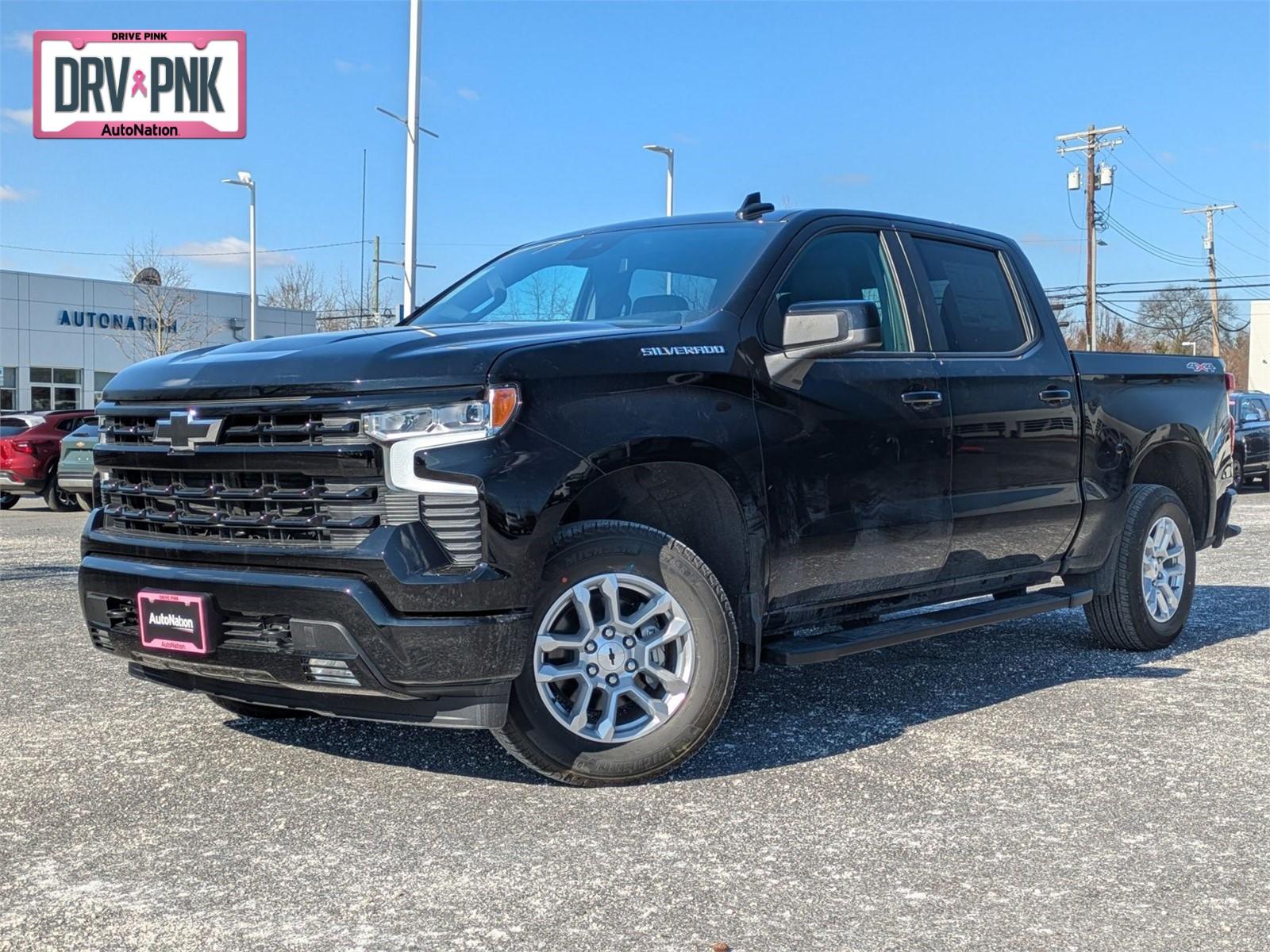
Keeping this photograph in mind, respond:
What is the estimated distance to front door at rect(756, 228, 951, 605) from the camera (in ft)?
15.0

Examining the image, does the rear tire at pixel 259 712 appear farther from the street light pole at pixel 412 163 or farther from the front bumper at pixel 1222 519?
the street light pole at pixel 412 163

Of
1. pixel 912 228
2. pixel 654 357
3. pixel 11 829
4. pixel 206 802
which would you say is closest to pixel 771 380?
pixel 654 357

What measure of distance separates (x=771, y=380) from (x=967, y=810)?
5.07 feet

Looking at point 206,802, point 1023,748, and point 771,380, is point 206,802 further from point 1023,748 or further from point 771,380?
point 1023,748

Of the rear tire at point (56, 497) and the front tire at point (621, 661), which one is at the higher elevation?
the front tire at point (621, 661)

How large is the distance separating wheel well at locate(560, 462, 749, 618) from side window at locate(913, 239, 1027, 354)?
4.86 feet

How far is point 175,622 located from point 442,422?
1.04m

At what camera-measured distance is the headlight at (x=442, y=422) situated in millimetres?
3756

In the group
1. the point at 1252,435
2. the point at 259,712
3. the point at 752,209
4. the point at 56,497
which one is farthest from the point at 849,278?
the point at 56,497

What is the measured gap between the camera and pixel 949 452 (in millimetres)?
5227

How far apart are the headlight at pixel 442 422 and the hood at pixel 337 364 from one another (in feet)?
0.21

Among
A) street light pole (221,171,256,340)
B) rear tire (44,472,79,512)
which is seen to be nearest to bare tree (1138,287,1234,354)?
street light pole (221,171,256,340)

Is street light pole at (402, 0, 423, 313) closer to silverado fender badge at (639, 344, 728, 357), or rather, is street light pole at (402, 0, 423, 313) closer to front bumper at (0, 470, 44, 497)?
front bumper at (0, 470, 44, 497)

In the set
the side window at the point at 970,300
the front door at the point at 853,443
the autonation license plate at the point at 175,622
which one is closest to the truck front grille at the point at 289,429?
the autonation license plate at the point at 175,622
